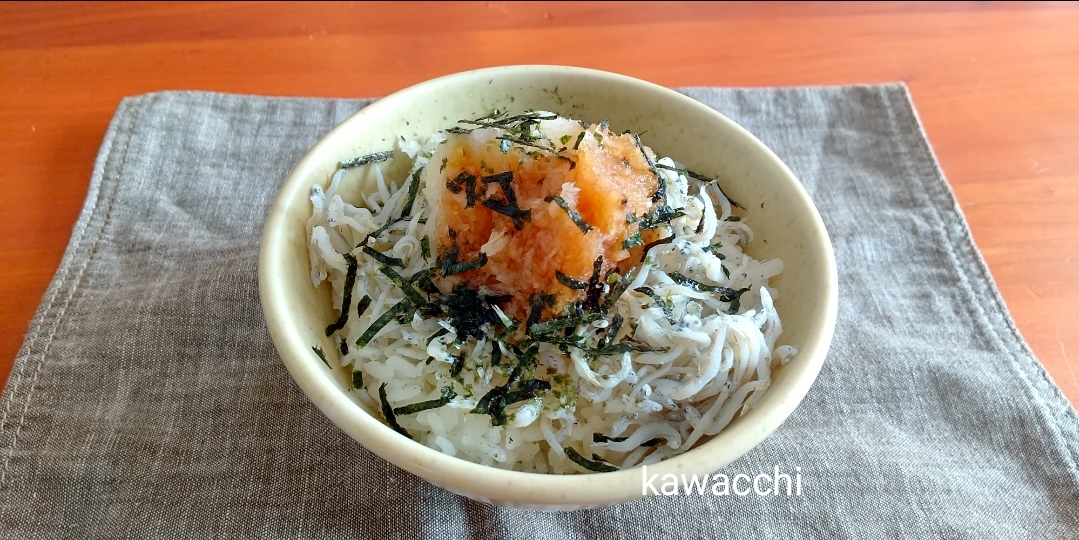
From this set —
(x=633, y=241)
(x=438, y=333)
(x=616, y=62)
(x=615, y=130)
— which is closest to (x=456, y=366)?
(x=438, y=333)

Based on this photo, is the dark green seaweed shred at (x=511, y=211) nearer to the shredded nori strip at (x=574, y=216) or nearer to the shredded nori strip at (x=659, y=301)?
the shredded nori strip at (x=574, y=216)

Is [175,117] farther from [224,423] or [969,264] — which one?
[969,264]

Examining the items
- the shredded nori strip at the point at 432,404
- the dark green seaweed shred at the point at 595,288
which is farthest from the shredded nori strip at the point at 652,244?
the shredded nori strip at the point at 432,404

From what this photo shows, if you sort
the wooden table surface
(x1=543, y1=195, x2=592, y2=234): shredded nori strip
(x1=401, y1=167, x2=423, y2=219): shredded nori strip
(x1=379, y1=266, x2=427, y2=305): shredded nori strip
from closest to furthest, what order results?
(x1=543, y1=195, x2=592, y2=234): shredded nori strip
(x1=379, y1=266, x2=427, y2=305): shredded nori strip
(x1=401, y1=167, x2=423, y2=219): shredded nori strip
the wooden table surface

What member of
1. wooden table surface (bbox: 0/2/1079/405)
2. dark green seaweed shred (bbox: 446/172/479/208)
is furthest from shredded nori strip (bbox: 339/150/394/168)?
wooden table surface (bbox: 0/2/1079/405)

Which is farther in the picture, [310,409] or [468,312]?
[310,409]

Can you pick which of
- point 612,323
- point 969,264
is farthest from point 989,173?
point 612,323

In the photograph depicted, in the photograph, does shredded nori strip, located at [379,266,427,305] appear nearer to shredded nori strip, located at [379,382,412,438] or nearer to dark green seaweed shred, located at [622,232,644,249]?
shredded nori strip, located at [379,382,412,438]

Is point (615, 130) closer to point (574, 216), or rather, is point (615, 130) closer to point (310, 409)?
point (574, 216)
